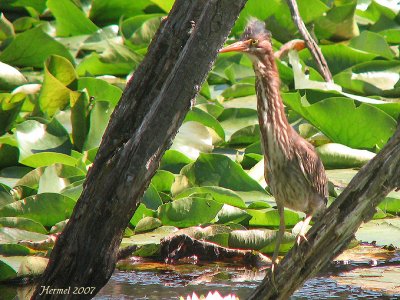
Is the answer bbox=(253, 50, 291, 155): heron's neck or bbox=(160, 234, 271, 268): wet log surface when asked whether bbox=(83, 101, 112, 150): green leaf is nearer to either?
bbox=(160, 234, 271, 268): wet log surface

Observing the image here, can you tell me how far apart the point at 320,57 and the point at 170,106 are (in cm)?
229

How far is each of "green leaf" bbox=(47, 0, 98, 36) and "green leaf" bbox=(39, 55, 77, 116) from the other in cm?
117

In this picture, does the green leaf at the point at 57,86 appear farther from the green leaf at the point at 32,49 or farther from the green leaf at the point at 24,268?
the green leaf at the point at 24,268

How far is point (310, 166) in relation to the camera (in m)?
4.07

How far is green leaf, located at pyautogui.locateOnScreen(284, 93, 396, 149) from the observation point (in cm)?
512

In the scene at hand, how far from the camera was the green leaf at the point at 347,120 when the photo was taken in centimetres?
512

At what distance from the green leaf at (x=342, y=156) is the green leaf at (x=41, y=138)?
56.0 inches

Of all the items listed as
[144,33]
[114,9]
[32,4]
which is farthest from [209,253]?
[32,4]

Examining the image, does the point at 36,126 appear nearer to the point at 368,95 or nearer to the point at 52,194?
the point at 52,194

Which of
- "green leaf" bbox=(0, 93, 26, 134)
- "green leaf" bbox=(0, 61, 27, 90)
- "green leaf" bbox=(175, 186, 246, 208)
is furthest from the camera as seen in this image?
"green leaf" bbox=(0, 61, 27, 90)

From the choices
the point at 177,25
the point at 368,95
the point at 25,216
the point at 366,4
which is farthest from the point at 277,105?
the point at 366,4

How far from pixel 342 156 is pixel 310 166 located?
1.10 metres

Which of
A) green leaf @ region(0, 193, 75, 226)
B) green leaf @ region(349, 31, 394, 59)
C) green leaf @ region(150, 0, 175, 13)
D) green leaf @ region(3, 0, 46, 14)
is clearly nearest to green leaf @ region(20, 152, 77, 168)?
green leaf @ region(0, 193, 75, 226)

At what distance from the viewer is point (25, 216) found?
178 inches
